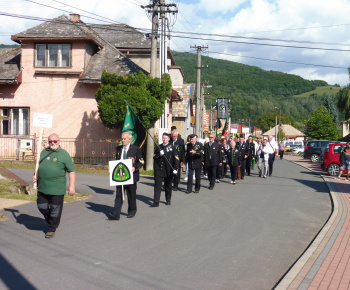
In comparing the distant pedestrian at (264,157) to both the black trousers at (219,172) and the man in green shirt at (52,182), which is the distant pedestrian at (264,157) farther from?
the man in green shirt at (52,182)

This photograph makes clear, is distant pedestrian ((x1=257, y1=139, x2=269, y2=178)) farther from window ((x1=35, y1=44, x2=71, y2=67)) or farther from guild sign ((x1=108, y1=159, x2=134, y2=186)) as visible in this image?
guild sign ((x1=108, y1=159, x2=134, y2=186))

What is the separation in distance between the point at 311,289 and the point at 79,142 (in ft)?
61.7

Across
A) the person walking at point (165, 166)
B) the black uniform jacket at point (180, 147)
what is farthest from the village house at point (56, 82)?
the person walking at point (165, 166)

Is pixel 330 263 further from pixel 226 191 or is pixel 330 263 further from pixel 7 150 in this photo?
pixel 7 150

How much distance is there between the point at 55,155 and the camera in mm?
8062

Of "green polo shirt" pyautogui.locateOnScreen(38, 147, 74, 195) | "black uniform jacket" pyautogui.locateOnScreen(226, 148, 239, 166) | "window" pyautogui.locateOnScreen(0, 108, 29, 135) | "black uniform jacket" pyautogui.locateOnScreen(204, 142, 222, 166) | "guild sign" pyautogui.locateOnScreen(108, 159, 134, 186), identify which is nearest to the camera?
"green polo shirt" pyautogui.locateOnScreen(38, 147, 74, 195)

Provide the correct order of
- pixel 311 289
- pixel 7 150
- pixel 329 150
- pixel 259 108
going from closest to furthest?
pixel 311 289 → pixel 329 150 → pixel 7 150 → pixel 259 108

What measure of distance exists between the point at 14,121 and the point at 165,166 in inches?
640

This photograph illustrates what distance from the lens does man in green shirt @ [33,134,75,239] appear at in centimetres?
798

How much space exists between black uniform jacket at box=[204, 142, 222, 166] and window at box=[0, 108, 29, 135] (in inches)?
516

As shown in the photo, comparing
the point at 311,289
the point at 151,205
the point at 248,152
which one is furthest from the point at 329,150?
the point at 311,289

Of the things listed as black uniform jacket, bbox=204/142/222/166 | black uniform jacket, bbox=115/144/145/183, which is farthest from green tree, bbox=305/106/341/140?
black uniform jacket, bbox=115/144/145/183

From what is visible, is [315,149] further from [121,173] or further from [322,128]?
[322,128]

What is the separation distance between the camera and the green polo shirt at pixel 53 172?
7977mm
